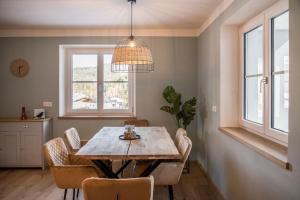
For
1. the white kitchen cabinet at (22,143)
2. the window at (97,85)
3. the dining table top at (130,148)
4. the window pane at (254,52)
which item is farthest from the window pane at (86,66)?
the window pane at (254,52)

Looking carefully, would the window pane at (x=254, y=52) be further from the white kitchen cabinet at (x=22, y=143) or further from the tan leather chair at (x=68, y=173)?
the white kitchen cabinet at (x=22, y=143)

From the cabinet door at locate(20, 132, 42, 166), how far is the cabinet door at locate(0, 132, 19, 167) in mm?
100

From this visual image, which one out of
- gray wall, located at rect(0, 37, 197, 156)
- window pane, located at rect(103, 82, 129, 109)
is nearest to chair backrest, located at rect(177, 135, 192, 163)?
gray wall, located at rect(0, 37, 197, 156)

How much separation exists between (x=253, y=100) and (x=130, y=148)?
1.47m

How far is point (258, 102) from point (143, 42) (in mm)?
2455

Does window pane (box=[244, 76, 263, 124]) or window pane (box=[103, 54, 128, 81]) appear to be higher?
window pane (box=[103, 54, 128, 81])

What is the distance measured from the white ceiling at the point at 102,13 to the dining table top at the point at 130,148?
5.33ft

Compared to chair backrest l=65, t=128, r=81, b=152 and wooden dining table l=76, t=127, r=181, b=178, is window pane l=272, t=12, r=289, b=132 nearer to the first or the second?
wooden dining table l=76, t=127, r=181, b=178

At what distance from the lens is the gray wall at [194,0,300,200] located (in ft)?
5.79

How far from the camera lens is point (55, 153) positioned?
2871 mm

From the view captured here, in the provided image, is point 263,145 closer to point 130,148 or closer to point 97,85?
point 130,148

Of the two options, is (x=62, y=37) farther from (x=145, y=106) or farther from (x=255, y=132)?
(x=255, y=132)

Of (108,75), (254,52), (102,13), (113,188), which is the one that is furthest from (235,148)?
(108,75)

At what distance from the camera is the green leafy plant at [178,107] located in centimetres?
440
